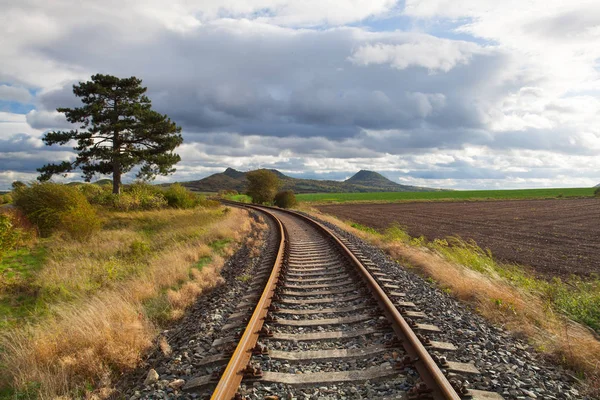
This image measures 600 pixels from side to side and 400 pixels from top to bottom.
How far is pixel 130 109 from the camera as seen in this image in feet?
87.3

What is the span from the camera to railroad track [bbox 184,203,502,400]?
3545 mm

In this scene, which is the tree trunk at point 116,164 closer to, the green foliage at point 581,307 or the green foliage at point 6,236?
the green foliage at point 6,236

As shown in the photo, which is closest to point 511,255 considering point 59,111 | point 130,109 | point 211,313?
point 211,313

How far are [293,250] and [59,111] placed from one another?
73.8ft

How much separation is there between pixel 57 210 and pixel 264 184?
32.0 meters

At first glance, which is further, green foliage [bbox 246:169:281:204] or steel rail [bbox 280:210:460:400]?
green foliage [bbox 246:169:281:204]

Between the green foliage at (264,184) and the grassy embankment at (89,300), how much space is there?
28.6 meters

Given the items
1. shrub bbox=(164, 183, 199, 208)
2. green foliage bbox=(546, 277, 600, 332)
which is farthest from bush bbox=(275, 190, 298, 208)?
green foliage bbox=(546, 277, 600, 332)

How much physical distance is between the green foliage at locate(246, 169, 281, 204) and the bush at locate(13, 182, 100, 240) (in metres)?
30.5

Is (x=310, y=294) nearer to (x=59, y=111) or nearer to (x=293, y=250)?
(x=293, y=250)

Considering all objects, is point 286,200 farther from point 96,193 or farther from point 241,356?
point 241,356

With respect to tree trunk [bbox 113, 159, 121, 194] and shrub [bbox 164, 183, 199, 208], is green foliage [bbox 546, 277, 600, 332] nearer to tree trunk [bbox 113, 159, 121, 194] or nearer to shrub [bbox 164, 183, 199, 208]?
shrub [bbox 164, 183, 199, 208]

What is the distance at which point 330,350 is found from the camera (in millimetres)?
4434

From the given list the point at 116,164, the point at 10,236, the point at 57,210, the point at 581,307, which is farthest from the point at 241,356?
the point at 116,164
